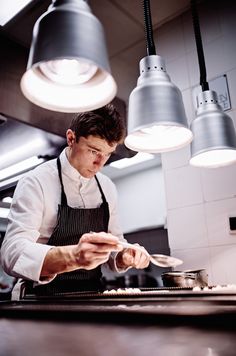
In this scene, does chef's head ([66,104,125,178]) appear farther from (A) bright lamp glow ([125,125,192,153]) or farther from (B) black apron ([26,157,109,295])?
(A) bright lamp glow ([125,125,192,153])

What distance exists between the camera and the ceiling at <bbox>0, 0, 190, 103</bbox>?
104 inches

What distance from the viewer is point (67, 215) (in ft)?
6.72

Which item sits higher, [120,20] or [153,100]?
[120,20]

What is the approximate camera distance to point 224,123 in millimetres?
1703

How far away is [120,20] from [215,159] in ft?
5.28

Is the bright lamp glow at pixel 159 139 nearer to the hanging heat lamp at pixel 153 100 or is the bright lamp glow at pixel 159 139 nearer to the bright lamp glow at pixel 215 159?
the hanging heat lamp at pixel 153 100

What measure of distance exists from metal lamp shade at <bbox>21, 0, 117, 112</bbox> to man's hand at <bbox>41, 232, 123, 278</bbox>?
0.65m

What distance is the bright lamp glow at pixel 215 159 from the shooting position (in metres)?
1.90

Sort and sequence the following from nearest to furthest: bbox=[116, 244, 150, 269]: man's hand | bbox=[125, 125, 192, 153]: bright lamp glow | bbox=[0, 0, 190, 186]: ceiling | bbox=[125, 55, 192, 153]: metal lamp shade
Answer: bbox=[125, 55, 192, 153]: metal lamp shade < bbox=[125, 125, 192, 153]: bright lamp glow < bbox=[116, 244, 150, 269]: man's hand < bbox=[0, 0, 190, 186]: ceiling

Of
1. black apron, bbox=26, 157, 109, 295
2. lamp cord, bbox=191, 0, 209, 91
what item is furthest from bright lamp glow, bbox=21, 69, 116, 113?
black apron, bbox=26, 157, 109, 295

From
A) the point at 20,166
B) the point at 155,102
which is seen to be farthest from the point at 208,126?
the point at 20,166

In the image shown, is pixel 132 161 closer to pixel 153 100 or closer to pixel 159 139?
pixel 159 139

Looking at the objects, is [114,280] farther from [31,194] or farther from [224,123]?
[224,123]

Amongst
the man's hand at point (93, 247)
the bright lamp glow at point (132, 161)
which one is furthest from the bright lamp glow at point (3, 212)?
the man's hand at point (93, 247)
